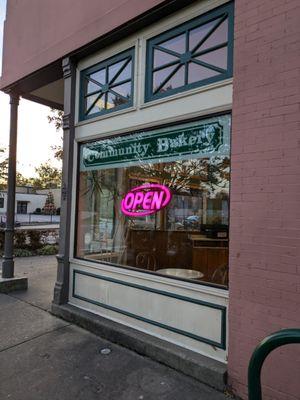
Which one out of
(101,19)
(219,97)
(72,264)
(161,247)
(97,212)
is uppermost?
(101,19)

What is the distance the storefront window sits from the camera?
3.72 metres

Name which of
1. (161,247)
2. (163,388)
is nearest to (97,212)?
(161,247)

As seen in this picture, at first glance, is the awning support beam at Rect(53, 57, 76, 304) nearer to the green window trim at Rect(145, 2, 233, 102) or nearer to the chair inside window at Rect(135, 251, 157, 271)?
the chair inside window at Rect(135, 251, 157, 271)

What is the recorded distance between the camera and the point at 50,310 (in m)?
5.10

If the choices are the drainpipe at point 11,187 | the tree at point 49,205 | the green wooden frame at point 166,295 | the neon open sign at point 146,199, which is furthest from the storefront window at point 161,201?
the tree at point 49,205

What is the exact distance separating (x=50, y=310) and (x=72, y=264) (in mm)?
801

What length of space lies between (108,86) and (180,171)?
1.69 metres

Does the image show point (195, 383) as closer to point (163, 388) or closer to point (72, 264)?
point (163, 388)

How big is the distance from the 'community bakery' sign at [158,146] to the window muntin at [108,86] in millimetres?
485

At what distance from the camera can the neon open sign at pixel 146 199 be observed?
13.8ft

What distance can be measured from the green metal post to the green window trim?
2.67 meters

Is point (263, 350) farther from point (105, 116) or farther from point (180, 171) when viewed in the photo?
point (105, 116)

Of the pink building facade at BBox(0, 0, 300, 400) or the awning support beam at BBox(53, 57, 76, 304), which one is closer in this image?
the pink building facade at BBox(0, 0, 300, 400)

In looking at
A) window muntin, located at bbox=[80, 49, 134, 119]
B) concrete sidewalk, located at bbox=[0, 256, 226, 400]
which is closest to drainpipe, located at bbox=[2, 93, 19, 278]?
concrete sidewalk, located at bbox=[0, 256, 226, 400]
